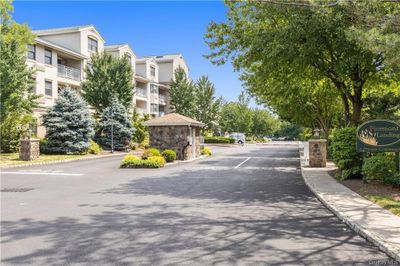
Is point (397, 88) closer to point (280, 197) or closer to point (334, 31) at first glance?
point (334, 31)

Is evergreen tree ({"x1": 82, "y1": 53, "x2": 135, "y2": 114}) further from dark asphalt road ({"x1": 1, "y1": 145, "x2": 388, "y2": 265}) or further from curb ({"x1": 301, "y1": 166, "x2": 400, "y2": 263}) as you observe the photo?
curb ({"x1": 301, "y1": 166, "x2": 400, "y2": 263})

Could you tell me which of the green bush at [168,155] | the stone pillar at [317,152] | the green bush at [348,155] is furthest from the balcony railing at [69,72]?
the green bush at [348,155]

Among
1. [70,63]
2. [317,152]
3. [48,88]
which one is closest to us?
[317,152]

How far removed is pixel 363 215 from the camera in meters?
8.10

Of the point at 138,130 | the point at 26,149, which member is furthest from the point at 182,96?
the point at 26,149

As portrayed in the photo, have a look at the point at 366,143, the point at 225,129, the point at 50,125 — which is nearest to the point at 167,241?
the point at 366,143

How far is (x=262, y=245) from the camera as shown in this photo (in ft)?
20.4

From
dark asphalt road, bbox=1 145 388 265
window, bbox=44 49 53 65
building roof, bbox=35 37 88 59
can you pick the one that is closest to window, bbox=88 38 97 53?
building roof, bbox=35 37 88 59

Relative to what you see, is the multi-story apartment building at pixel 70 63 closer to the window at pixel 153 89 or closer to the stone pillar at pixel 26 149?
the window at pixel 153 89

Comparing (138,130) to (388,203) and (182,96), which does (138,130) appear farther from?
(388,203)

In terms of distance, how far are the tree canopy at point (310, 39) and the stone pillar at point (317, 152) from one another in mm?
3288

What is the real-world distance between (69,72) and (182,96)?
820 inches

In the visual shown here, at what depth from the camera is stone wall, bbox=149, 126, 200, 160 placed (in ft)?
84.1

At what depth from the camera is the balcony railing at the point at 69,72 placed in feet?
124
